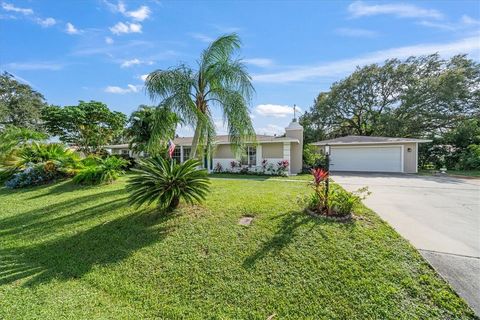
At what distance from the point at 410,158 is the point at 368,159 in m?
2.77

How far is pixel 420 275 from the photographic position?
3.28m

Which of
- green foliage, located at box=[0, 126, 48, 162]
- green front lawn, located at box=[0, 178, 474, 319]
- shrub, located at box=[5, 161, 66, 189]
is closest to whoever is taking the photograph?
green front lawn, located at box=[0, 178, 474, 319]

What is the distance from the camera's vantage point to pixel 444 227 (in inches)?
199

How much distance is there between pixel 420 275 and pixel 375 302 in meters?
0.94

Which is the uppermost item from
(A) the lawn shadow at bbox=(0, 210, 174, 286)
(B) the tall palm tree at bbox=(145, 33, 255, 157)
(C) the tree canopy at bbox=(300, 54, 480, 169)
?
(C) the tree canopy at bbox=(300, 54, 480, 169)

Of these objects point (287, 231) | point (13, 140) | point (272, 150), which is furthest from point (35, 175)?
point (287, 231)

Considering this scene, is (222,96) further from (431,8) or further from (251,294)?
(431,8)

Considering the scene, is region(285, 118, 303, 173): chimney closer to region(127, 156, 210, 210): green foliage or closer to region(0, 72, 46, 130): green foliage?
region(127, 156, 210, 210): green foliage

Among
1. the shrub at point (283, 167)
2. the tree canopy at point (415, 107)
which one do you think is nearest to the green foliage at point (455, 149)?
the tree canopy at point (415, 107)

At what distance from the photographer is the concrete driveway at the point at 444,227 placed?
129 inches

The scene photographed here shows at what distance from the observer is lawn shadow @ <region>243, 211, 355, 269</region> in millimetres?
4004

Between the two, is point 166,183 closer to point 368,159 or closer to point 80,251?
point 80,251

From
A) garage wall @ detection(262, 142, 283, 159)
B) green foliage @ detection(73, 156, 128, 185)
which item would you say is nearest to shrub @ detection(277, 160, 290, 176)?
garage wall @ detection(262, 142, 283, 159)

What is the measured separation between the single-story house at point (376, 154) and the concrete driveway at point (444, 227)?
9.05 meters
